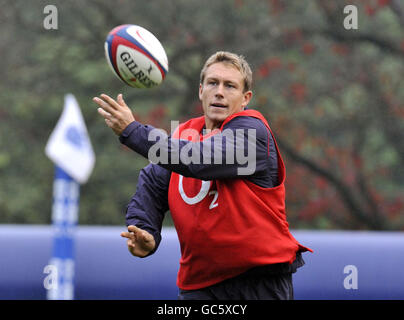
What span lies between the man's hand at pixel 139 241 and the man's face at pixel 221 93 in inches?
31.0

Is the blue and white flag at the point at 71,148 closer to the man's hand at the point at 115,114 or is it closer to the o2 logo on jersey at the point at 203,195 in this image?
the o2 logo on jersey at the point at 203,195

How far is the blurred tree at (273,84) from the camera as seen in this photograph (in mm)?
12516

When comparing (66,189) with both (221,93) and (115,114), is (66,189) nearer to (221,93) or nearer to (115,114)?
(221,93)

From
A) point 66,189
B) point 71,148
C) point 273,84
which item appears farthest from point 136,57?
point 273,84

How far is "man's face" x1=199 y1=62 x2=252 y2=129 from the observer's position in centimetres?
389

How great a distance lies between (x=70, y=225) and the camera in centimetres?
609

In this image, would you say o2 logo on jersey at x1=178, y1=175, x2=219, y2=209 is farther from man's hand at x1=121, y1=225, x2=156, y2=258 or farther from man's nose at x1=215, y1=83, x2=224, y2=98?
man's nose at x1=215, y1=83, x2=224, y2=98

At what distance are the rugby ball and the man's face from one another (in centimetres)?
32

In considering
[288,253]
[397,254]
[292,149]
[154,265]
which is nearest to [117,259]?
[154,265]

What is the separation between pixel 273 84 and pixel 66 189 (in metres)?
7.44

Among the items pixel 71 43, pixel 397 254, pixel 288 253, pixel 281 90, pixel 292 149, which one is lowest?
pixel 288 253

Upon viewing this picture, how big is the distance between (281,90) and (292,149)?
122cm

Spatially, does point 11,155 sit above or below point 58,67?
below

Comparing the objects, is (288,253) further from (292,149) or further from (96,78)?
(96,78)
